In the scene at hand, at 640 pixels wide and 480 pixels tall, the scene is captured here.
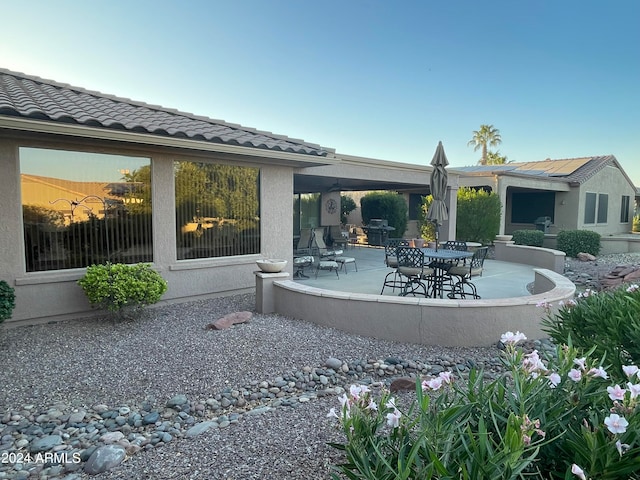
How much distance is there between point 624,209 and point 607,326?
30.2 metres

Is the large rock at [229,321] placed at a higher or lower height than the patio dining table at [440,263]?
lower

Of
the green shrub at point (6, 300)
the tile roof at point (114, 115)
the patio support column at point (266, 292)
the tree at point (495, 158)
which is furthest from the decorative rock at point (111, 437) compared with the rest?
the tree at point (495, 158)

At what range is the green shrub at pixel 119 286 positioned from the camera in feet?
20.1

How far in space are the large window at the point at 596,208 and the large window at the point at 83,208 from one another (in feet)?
76.4

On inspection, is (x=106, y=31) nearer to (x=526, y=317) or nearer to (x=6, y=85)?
(x=6, y=85)

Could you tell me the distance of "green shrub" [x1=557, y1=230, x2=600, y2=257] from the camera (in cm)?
1556

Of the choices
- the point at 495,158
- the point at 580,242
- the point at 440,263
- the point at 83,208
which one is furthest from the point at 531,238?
the point at 495,158

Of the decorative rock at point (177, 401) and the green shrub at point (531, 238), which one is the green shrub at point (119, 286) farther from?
the green shrub at point (531, 238)

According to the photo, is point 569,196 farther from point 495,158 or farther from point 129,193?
point 495,158

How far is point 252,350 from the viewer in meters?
5.32

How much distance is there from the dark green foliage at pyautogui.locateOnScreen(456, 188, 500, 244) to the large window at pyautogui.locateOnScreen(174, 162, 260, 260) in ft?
34.6

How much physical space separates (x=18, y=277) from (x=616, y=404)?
287 inches

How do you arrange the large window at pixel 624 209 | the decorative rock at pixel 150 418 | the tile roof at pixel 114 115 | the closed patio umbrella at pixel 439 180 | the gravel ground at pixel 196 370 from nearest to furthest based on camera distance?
the gravel ground at pixel 196 370, the decorative rock at pixel 150 418, the tile roof at pixel 114 115, the closed patio umbrella at pixel 439 180, the large window at pixel 624 209

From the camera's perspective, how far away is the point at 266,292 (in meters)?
7.03
